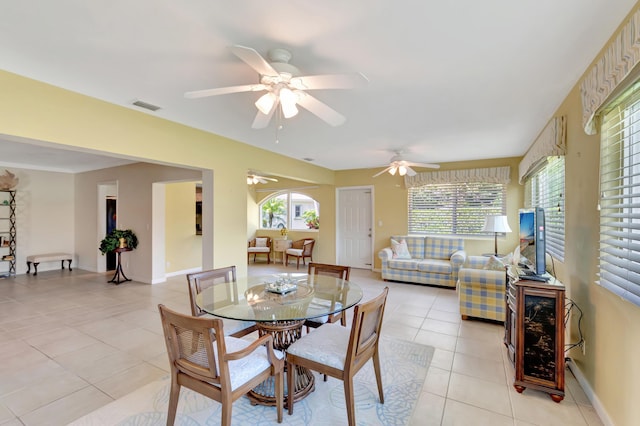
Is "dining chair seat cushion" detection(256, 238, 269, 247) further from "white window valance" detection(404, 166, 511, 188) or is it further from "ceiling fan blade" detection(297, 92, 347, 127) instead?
"ceiling fan blade" detection(297, 92, 347, 127)

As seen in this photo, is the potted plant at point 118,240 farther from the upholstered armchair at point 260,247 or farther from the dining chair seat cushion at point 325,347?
the dining chair seat cushion at point 325,347

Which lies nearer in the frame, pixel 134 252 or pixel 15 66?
pixel 15 66

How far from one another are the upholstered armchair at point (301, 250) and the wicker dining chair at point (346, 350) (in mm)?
5059

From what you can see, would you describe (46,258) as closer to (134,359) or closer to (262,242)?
(262,242)

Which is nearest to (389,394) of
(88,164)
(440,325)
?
(440,325)

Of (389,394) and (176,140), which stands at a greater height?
(176,140)

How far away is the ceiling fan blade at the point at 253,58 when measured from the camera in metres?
1.50

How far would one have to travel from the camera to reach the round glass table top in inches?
75.1

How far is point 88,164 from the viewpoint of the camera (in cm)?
633

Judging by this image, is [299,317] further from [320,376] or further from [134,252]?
[134,252]

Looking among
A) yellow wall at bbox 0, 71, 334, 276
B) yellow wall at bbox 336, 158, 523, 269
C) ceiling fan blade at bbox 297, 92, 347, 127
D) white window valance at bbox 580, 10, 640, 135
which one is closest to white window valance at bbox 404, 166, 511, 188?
yellow wall at bbox 336, 158, 523, 269

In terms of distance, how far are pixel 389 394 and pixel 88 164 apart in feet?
23.9

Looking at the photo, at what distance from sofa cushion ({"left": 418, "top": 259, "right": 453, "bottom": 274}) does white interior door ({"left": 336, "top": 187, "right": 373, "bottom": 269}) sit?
166cm

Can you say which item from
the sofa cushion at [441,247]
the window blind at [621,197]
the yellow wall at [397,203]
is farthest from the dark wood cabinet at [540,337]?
the yellow wall at [397,203]
